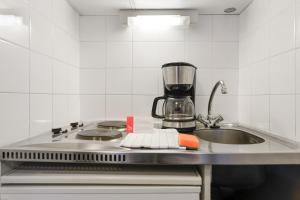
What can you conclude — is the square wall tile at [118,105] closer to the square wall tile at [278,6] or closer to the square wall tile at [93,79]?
the square wall tile at [93,79]

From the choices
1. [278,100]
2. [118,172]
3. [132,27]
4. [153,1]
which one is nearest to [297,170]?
[278,100]

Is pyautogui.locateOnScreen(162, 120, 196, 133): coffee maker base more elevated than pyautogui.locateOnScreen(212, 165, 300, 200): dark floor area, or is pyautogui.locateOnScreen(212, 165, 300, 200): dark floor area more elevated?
pyautogui.locateOnScreen(162, 120, 196, 133): coffee maker base

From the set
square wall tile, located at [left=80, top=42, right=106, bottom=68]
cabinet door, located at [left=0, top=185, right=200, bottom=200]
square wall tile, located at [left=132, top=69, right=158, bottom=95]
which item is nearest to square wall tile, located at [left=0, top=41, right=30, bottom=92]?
cabinet door, located at [left=0, top=185, right=200, bottom=200]

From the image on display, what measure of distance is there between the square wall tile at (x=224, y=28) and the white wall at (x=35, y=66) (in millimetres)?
894

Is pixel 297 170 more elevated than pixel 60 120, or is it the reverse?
pixel 60 120

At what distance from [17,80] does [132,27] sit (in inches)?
30.7

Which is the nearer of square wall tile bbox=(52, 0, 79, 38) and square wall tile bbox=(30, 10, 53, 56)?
square wall tile bbox=(30, 10, 53, 56)

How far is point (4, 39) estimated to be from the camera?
65 centimetres

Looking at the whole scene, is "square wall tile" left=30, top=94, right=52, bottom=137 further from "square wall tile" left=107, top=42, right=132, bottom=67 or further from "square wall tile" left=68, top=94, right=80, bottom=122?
"square wall tile" left=107, top=42, right=132, bottom=67

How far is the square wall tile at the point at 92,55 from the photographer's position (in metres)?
1.29

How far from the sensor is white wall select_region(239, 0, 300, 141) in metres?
0.75

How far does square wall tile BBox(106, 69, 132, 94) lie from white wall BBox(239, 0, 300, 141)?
72 centimetres

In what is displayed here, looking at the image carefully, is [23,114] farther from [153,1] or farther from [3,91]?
[153,1]

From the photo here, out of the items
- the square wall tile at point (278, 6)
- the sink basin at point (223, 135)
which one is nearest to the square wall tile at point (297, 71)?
the square wall tile at point (278, 6)
